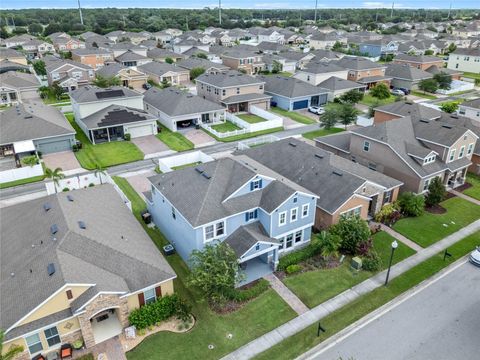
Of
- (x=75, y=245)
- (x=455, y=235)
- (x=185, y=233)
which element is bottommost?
(x=455, y=235)

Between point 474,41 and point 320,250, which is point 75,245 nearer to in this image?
point 320,250

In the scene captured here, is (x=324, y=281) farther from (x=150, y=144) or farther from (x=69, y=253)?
(x=150, y=144)

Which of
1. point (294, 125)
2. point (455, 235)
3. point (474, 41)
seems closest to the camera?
point (455, 235)

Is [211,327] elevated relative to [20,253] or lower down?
lower down

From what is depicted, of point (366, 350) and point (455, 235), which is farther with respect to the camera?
point (455, 235)

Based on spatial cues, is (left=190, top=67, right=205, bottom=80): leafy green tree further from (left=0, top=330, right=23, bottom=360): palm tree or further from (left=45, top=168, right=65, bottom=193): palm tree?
(left=0, top=330, right=23, bottom=360): palm tree

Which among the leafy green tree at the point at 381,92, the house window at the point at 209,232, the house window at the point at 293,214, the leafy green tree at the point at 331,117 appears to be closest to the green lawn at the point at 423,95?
the leafy green tree at the point at 381,92

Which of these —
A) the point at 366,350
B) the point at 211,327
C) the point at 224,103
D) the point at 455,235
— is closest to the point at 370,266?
the point at 366,350

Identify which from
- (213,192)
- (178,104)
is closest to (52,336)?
(213,192)
